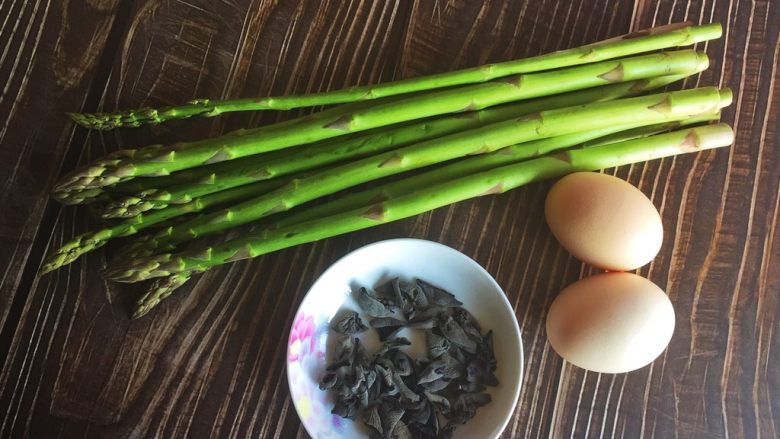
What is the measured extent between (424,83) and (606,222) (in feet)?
1.14

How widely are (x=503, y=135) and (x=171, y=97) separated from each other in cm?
58

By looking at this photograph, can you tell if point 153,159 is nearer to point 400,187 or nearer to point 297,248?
point 297,248

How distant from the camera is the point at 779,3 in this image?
3.46ft

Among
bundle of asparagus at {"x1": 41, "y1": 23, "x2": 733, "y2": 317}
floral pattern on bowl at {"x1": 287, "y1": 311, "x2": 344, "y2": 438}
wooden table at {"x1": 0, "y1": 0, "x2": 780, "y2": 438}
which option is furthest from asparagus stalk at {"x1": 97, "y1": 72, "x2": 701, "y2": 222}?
floral pattern on bowl at {"x1": 287, "y1": 311, "x2": 344, "y2": 438}

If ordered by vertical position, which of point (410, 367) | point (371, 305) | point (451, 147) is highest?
point (451, 147)

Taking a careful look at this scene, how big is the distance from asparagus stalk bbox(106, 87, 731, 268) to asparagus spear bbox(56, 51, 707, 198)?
0.14ft

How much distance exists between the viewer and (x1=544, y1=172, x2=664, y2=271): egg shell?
0.89 m

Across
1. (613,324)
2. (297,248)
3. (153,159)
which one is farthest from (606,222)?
(153,159)

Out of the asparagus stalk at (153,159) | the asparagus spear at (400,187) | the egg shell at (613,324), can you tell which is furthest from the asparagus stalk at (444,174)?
the egg shell at (613,324)

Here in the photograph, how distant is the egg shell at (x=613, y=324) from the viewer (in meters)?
0.88

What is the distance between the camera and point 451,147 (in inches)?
Result: 36.5

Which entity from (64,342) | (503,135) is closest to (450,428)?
(503,135)

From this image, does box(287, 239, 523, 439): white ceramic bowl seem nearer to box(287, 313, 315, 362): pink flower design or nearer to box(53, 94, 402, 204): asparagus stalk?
box(287, 313, 315, 362): pink flower design

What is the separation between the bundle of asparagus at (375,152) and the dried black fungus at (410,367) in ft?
0.51
